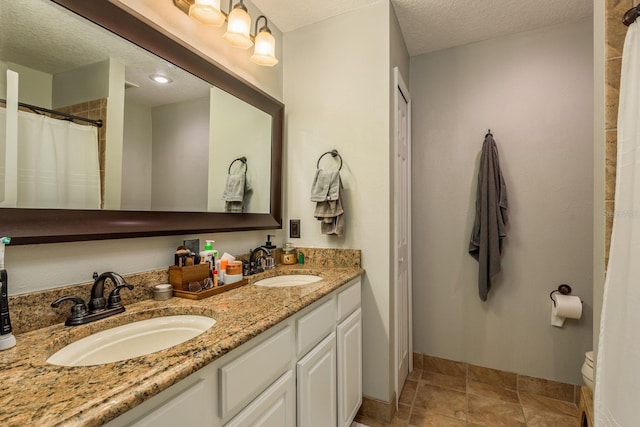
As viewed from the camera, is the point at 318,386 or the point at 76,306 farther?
the point at 318,386

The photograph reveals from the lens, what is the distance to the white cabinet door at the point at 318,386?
45.9 inches

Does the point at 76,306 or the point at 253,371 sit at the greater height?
the point at 76,306

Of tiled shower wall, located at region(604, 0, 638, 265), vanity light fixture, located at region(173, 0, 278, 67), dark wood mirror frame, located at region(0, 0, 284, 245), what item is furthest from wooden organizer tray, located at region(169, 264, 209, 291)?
tiled shower wall, located at region(604, 0, 638, 265)

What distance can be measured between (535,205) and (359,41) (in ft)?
5.41

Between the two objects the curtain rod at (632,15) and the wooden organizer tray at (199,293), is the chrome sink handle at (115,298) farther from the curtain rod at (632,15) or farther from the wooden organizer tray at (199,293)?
the curtain rod at (632,15)

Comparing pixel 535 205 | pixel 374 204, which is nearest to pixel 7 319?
pixel 374 204

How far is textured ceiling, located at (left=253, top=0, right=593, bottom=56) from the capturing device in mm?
1852

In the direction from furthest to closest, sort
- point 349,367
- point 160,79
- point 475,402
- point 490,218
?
point 490,218
point 475,402
point 349,367
point 160,79

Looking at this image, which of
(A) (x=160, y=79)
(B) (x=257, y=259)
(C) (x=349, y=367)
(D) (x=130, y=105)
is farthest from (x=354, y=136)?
(C) (x=349, y=367)

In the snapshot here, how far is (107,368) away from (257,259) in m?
1.14

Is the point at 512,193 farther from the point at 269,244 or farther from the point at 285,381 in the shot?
the point at 285,381

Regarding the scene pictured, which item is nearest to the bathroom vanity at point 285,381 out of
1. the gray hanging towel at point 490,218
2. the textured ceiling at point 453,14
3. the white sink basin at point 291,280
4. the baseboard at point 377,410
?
the baseboard at point 377,410

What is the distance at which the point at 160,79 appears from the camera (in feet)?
4.16

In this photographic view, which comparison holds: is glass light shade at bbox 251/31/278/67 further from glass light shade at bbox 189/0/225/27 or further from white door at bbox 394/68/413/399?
white door at bbox 394/68/413/399
